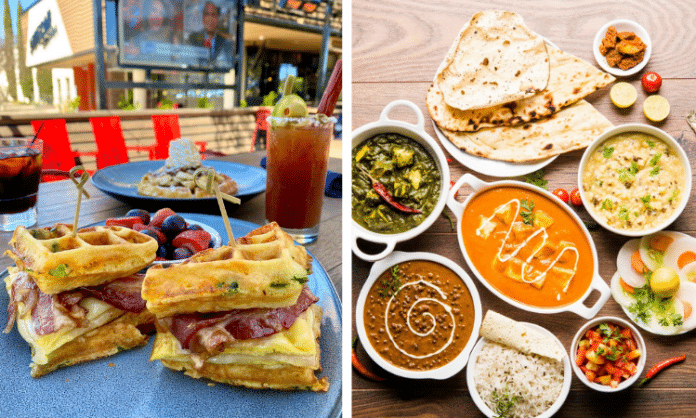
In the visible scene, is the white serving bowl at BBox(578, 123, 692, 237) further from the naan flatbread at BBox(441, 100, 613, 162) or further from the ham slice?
the ham slice

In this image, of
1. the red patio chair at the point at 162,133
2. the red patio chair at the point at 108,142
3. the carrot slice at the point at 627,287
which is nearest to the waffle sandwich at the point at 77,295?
the carrot slice at the point at 627,287

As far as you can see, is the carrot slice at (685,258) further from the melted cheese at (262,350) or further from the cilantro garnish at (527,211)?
the melted cheese at (262,350)

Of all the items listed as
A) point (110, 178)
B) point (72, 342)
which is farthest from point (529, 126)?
point (72, 342)

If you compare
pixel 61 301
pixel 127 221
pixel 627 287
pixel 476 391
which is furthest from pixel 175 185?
pixel 627 287

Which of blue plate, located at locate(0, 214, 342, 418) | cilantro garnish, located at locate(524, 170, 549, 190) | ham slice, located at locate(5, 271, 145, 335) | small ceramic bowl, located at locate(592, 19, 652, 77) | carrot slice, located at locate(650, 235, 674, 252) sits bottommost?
carrot slice, located at locate(650, 235, 674, 252)

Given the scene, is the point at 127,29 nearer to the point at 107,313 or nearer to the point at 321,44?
the point at 321,44

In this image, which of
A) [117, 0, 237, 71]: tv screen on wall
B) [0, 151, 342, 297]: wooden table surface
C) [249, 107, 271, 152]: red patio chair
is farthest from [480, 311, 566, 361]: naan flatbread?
[117, 0, 237, 71]: tv screen on wall

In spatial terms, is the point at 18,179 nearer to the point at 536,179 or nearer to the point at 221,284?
the point at 221,284

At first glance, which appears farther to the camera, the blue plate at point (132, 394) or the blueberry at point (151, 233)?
the blueberry at point (151, 233)
